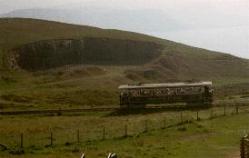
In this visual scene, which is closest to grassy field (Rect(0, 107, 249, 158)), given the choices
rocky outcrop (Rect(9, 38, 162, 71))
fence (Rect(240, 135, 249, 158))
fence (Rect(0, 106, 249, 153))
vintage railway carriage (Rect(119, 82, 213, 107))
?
fence (Rect(0, 106, 249, 153))

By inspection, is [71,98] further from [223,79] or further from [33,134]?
[223,79]

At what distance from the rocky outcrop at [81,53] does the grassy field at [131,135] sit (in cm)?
5254

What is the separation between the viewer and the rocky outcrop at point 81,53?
4423 inches


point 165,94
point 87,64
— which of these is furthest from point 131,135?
point 87,64

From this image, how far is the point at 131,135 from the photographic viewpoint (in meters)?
42.3

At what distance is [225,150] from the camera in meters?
35.6

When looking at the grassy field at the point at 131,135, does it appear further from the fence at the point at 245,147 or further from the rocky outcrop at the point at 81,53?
the rocky outcrop at the point at 81,53

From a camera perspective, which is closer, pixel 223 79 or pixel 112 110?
pixel 112 110

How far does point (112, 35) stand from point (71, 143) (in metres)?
96.7

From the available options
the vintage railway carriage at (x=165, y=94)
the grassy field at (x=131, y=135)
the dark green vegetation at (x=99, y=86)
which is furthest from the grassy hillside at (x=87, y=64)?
the grassy field at (x=131, y=135)

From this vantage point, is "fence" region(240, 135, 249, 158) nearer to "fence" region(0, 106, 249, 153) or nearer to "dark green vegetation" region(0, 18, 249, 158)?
"dark green vegetation" region(0, 18, 249, 158)

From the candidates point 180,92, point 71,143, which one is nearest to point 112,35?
point 180,92

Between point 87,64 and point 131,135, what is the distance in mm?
73466

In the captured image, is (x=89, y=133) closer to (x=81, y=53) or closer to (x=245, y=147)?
(x=245, y=147)
